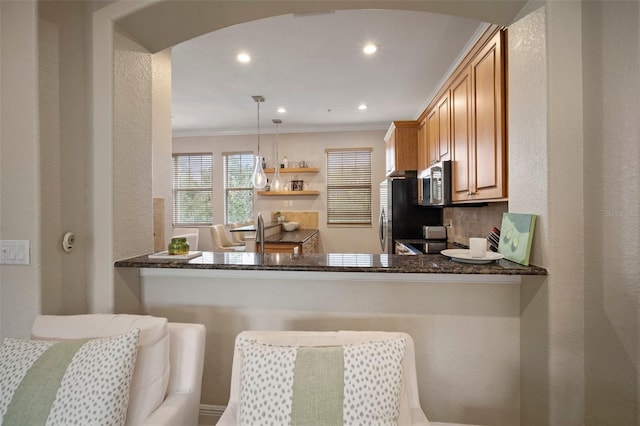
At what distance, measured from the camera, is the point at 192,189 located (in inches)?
241

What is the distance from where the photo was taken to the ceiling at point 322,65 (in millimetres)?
2391

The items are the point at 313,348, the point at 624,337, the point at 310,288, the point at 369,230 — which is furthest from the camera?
the point at 369,230

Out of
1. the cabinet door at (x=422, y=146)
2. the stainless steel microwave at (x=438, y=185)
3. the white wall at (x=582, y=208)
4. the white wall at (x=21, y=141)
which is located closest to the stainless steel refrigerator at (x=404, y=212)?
the cabinet door at (x=422, y=146)

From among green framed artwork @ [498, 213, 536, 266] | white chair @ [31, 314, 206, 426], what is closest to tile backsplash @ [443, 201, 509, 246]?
green framed artwork @ [498, 213, 536, 266]

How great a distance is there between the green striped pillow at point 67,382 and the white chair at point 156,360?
10 cm

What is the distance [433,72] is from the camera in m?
3.22

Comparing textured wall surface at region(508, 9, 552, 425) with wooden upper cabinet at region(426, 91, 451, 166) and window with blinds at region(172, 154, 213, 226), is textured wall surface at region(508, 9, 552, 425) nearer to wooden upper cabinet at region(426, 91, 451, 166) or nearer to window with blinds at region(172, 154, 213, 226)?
wooden upper cabinet at region(426, 91, 451, 166)

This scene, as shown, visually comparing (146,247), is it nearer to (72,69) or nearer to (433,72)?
(72,69)

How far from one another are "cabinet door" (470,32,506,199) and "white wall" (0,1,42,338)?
7.98ft

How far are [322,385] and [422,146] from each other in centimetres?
330

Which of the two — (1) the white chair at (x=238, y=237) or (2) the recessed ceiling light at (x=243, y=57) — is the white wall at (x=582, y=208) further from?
(1) the white chair at (x=238, y=237)

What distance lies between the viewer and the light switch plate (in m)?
1.43

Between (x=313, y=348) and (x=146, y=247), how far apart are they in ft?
4.48

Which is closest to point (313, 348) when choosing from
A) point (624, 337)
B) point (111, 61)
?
point (624, 337)
